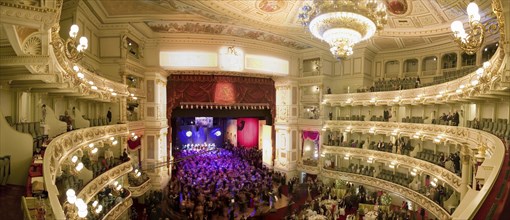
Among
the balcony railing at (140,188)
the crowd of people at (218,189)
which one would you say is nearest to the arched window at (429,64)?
the crowd of people at (218,189)

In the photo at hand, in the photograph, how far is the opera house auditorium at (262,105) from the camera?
565 centimetres

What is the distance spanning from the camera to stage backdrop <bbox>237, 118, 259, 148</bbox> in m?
30.2

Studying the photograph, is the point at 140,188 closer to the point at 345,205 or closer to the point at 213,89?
the point at 213,89

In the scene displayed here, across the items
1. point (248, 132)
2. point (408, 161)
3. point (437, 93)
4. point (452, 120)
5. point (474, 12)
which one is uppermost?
point (474, 12)

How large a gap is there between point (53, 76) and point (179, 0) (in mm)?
7291

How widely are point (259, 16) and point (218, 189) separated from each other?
9802mm

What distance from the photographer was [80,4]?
36.3 ft

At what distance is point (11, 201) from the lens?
4918 mm

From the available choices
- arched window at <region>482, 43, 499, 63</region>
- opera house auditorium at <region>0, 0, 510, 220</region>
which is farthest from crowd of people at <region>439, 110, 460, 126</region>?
arched window at <region>482, 43, 499, 63</region>

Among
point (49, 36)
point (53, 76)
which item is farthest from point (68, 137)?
point (49, 36)

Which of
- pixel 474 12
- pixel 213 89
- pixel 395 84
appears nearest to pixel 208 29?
pixel 213 89

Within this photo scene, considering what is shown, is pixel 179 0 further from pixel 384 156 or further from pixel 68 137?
pixel 384 156

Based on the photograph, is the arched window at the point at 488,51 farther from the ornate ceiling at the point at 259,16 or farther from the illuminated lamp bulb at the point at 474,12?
the illuminated lamp bulb at the point at 474,12

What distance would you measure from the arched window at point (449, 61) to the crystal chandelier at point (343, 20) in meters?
12.5
